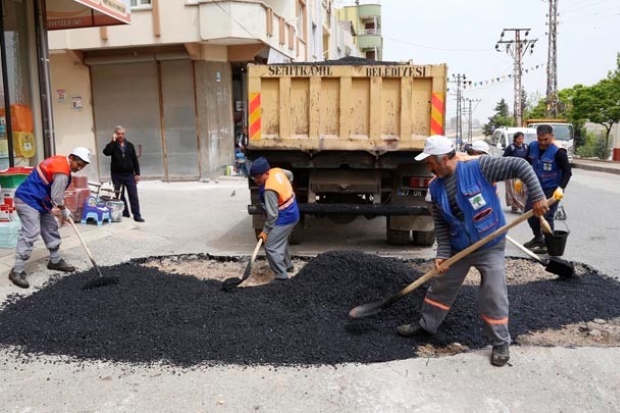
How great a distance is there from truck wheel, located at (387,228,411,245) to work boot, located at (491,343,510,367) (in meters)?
3.83

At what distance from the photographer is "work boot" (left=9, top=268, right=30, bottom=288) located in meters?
5.51

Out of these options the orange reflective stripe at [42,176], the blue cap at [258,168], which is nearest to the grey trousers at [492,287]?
the blue cap at [258,168]

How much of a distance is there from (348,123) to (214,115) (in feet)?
31.6

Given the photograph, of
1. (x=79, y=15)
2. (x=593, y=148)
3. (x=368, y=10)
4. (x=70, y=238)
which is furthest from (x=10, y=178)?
(x=368, y=10)

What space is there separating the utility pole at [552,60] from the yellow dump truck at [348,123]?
3119 cm

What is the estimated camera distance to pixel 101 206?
29.1 feet

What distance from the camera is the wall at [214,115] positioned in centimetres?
1552

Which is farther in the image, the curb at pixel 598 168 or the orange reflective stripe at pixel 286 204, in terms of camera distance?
the curb at pixel 598 168

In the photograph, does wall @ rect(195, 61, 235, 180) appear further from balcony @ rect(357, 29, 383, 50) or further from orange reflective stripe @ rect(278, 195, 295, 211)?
balcony @ rect(357, 29, 383, 50)

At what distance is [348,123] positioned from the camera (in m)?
6.97

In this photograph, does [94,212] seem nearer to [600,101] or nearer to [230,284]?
[230,284]

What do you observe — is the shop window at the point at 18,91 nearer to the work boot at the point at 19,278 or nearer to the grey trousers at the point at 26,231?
the grey trousers at the point at 26,231

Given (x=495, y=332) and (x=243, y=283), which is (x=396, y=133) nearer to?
(x=243, y=283)

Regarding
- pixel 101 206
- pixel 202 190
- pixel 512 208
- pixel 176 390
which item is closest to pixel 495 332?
pixel 176 390
